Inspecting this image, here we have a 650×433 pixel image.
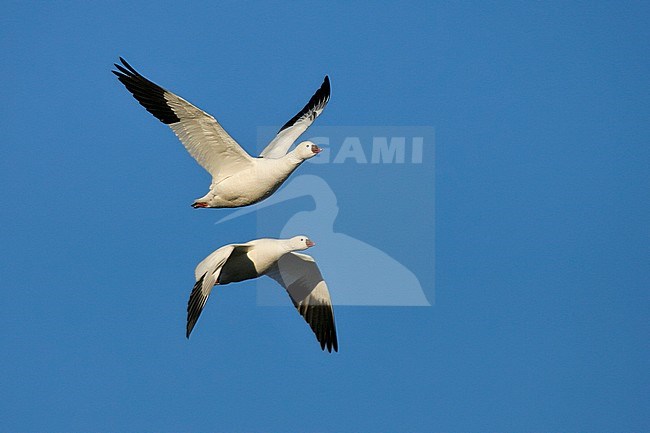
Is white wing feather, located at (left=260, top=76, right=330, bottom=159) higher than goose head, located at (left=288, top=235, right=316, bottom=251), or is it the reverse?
white wing feather, located at (left=260, top=76, right=330, bottom=159)

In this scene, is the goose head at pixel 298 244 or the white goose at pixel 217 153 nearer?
the white goose at pixel 217 153

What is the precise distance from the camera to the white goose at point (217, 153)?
1570 cm

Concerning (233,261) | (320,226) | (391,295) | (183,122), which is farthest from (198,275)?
(391,295)

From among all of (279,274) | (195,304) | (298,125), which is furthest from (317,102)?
(195,304)

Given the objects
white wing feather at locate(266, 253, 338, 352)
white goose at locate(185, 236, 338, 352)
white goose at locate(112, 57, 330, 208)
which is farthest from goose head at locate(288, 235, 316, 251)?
white goose at locate(112, 57, 330, 208)

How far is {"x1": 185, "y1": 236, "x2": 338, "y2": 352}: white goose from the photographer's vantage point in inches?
617

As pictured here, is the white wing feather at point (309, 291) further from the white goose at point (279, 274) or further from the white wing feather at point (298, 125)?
the white wing feather at point (298, 125)

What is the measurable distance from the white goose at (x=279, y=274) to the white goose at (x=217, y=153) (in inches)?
25.8

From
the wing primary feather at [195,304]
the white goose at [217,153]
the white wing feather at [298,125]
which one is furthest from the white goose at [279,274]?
the white wing feather at [298,125]

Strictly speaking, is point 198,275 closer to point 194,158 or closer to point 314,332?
point 194,158

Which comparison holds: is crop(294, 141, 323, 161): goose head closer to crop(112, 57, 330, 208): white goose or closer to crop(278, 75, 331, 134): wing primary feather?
crop(112, 57, 330, 208): white goose

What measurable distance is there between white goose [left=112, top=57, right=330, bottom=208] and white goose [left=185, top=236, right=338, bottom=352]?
2.15 ft

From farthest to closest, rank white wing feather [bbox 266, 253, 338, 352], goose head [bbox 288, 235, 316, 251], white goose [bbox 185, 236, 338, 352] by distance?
white wing feather [bbox 266, 253, 338, 352] → goose head [bbox 288, 235, 316, 251] → white goose [bbox 185, 236, 338, 352]

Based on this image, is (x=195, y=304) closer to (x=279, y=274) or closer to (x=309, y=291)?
(x=279, y=274)
